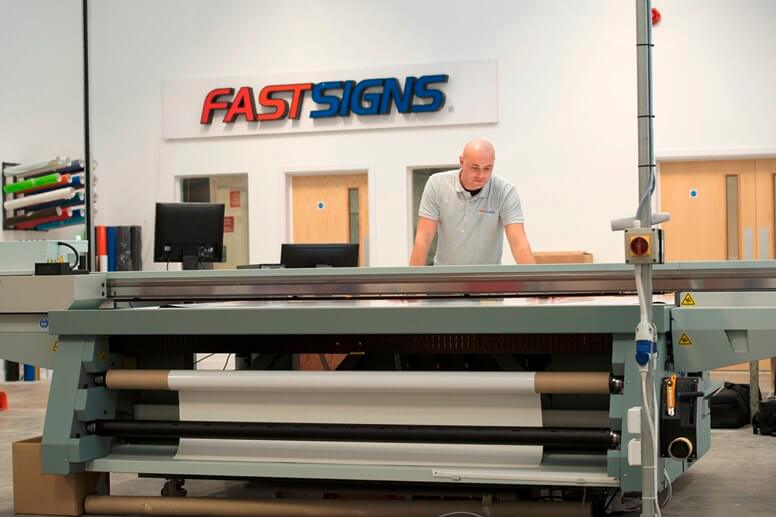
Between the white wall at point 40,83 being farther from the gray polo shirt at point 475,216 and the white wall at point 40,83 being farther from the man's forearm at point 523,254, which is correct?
the man's forearm at point 523,254

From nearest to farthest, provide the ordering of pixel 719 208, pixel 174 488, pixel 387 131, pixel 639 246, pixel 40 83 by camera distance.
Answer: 1. pixel 639 246
2. pixel 174 488
3. pixel 719 208
4. pixel 387 131
5. pixel 40 83

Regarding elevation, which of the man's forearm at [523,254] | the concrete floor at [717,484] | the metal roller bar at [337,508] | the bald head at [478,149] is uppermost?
the bald head at [478,149]

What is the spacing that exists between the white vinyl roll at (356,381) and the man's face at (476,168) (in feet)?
4.58

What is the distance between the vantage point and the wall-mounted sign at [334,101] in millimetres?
9039

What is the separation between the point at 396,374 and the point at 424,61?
6.15m

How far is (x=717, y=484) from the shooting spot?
175 inches

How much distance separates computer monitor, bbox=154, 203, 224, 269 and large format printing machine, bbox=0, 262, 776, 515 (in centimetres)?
186

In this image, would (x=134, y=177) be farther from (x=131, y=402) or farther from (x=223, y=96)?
(x=131, y=402)

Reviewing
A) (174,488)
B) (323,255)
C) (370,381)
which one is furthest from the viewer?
(323,255)

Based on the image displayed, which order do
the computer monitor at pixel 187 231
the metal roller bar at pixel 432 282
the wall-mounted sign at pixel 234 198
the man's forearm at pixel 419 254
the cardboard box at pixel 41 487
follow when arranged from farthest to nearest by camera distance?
the wall-mounted sign at pixel 234 198, the computer monitor at pixel 187 231, the man's forearm at pixel 419 254, the cardboard box at pixel 41 487, the metal roller bar at pixel 432 282

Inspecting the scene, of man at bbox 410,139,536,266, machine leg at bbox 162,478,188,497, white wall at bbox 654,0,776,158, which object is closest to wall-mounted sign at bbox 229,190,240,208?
white wall at bbox 654,0,776,158

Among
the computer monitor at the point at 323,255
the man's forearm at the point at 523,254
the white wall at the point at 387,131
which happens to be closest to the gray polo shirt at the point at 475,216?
the man's forearm at the point at 523,254

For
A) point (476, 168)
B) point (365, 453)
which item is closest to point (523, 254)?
point (476, 168)

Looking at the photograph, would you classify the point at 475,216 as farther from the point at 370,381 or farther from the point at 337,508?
the point at 337,508
